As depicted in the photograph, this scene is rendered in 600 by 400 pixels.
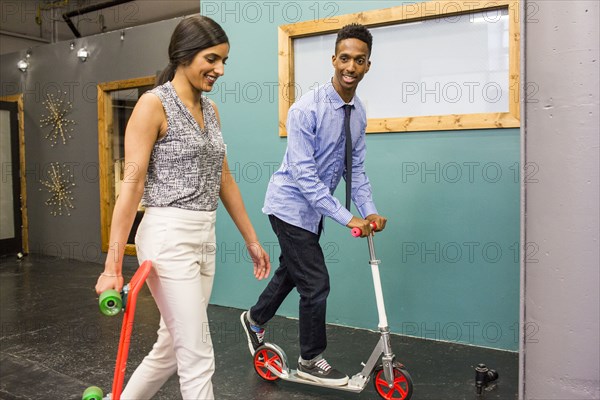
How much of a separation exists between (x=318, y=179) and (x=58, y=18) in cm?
796

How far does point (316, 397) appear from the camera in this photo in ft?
8.93


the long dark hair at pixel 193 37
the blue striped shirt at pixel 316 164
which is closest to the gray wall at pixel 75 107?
→ the blue striped shirt at pixel 316 164

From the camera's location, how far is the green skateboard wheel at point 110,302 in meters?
1.56

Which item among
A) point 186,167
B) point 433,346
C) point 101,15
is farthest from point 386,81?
point 101,15

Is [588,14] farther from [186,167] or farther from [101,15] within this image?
[101,15]

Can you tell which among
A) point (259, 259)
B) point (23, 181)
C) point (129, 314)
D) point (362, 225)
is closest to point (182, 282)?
point (129, 314)

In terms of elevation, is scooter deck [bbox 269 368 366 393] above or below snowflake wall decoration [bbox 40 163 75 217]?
below

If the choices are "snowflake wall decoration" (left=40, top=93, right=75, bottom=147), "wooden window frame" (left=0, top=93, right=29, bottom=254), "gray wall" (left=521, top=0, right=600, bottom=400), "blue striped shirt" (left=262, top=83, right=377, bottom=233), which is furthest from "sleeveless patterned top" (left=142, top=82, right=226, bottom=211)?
"wooden window frame" (left=0, top=93, right=29, bottom=254)

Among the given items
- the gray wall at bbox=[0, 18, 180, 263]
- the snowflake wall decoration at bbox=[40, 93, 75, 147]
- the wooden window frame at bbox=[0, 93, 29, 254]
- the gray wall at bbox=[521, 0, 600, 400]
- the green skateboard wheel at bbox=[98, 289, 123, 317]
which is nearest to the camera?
the gray wall at bbox=[521, 0, 600, 400]

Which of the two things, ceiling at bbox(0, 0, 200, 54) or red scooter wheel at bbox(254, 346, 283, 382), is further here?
ceiling at bbox(0, 0, 200, 54)

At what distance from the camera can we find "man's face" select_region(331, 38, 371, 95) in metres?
2.52

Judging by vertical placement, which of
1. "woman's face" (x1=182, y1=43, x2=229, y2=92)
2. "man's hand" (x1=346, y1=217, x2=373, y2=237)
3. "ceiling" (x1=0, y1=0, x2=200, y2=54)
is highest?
"ceiling" (x1=0, y1=0, x2=200, y2=54)

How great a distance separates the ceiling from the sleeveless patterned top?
21.9ft

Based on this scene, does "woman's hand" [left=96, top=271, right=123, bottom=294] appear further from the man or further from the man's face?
the man's face
